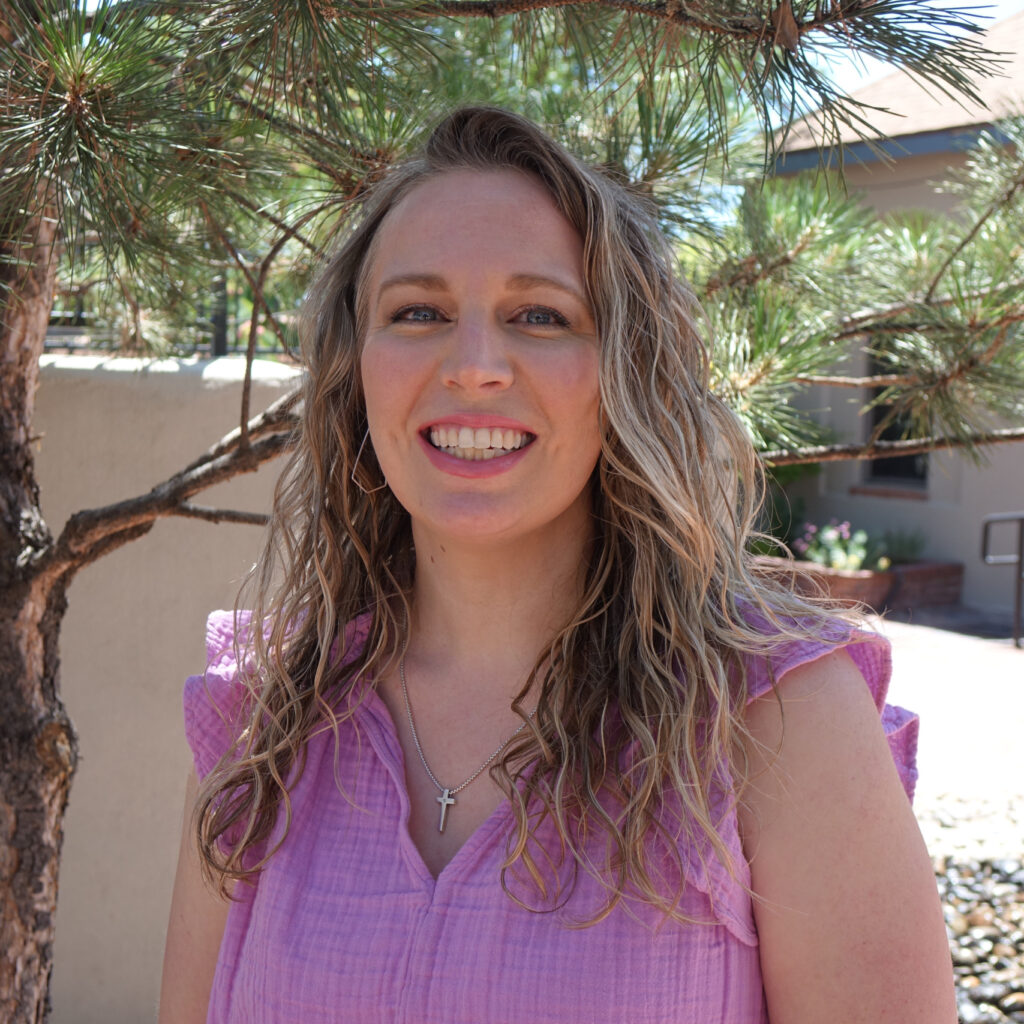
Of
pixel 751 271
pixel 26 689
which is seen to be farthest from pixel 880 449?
pixel 26 689

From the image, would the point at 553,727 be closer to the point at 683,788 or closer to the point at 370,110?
the point at 683,788

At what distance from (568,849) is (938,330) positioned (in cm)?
143

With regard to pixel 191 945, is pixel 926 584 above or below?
above

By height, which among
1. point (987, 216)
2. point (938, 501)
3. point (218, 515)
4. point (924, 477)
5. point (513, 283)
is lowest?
point (218, 515)

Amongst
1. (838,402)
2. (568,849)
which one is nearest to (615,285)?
(568,849)

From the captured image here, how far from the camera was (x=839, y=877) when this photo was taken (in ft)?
3.78

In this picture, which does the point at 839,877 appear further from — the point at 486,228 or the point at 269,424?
the point at 269,424

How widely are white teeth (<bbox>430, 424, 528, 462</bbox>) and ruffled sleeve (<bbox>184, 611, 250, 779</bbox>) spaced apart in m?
0.49

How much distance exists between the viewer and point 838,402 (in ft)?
30.2

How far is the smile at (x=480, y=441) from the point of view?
132cm

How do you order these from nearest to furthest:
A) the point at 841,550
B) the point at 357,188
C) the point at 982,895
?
the point at 357,188, the point at 982,895, the point at 841,550

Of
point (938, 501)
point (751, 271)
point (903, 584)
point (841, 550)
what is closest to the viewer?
point (751, 271)

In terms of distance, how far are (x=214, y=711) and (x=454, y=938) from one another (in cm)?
55

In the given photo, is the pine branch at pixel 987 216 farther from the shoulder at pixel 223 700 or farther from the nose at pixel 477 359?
the shoulder at pixel 223 700
